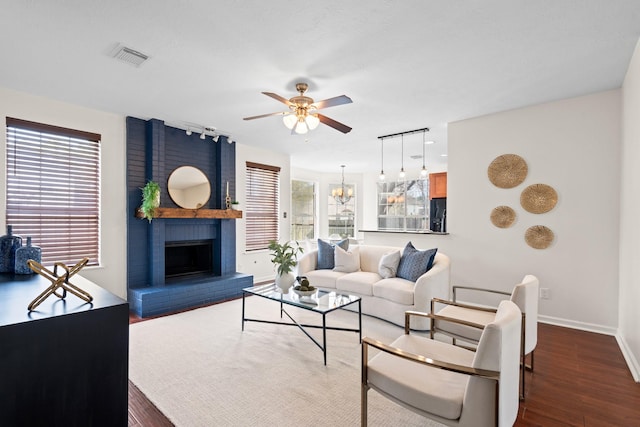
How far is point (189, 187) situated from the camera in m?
5.17

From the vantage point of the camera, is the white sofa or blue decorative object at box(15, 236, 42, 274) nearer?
blue decorative object at box(15, 236, 42, 274)

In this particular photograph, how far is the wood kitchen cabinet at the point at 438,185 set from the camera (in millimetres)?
7402

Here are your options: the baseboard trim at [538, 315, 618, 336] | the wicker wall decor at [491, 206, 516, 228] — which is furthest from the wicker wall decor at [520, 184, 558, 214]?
the baseboard trim at [538, 315, 618, 336]

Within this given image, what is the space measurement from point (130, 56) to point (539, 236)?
4838 millimetres

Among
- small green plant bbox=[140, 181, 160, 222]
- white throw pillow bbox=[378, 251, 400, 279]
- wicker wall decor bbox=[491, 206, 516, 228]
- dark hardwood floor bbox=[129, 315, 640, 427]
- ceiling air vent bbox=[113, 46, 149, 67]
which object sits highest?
ceiling air vent bbox=[113, 46, 149, 67]

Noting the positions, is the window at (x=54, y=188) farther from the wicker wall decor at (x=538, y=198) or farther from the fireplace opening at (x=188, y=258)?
the wicker wall decor at (x=538, y=198)

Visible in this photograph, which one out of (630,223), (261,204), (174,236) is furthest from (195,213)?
(630,223)

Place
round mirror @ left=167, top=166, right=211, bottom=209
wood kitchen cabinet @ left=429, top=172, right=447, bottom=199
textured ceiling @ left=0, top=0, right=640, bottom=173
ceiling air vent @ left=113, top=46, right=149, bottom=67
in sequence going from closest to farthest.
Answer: textured ceiling @ left=0, top=0, right=640, bottom=173, ceiling air vent @ left=113, top=46, right=149, bottom=67, round mirror @ left=167, top=166, right=211, bottom=209, wood kitchen cabinet @ left=429, top=172, right=447, bottom=199

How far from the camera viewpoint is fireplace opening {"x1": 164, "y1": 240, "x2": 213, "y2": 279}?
16.5 feet

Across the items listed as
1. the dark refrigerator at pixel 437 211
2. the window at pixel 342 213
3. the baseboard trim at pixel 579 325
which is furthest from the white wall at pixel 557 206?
the window at pixel 342 213

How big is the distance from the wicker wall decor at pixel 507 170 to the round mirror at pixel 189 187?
444 cm

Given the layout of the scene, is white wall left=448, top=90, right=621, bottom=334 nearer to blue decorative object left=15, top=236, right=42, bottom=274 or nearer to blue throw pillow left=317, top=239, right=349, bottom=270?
blue throw pillow left=317, top=239, right=349, bottom=270

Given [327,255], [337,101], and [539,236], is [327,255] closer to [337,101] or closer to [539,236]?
[337,101]

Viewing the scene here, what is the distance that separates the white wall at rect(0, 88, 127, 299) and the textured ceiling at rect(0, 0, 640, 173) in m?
0.21
